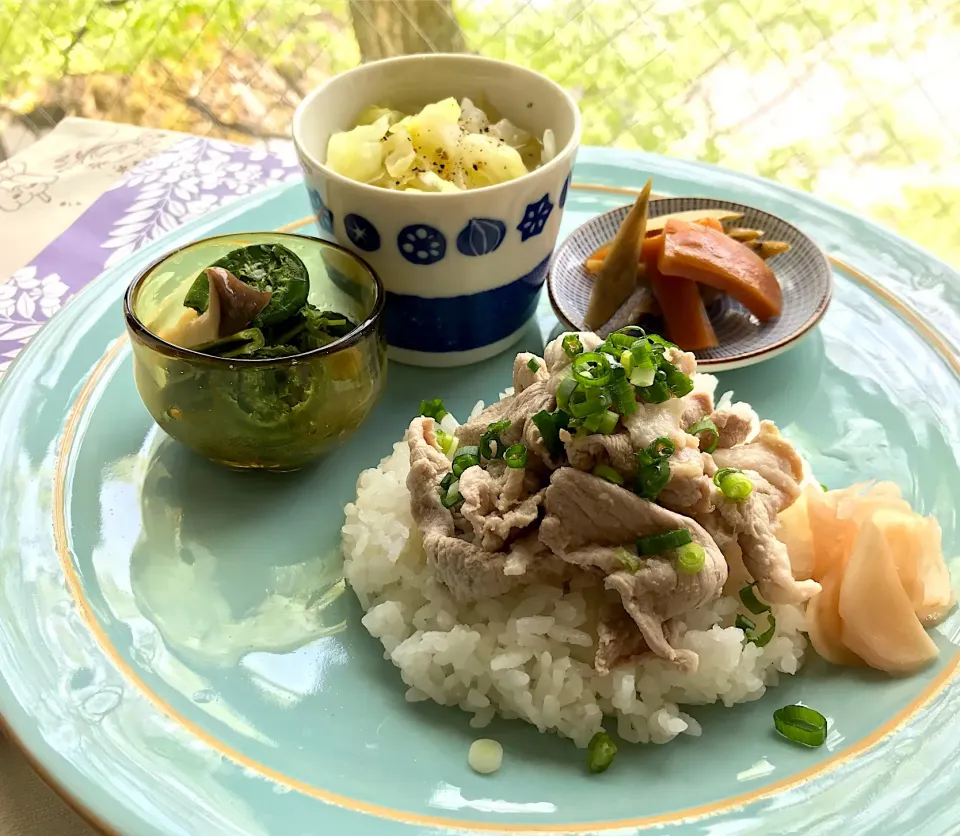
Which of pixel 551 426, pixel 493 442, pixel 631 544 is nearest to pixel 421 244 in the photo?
pixel 493 442

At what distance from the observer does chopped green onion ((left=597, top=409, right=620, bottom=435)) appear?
162cm

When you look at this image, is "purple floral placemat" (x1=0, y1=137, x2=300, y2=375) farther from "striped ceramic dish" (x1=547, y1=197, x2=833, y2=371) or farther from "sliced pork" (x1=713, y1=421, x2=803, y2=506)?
"sliced pork" (x1=713, y1=421, x2=803, y2=506)

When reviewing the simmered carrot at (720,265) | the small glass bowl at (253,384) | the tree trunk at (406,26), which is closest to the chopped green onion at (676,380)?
the small glass bowl at (253,384)

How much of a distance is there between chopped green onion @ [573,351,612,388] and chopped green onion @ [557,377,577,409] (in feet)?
0.06

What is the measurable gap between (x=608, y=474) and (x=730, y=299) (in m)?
1.22

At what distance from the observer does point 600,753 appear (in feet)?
5.18

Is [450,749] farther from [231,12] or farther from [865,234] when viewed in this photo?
[231,12]

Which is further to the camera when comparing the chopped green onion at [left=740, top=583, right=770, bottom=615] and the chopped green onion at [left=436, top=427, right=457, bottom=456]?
the chopped green onion at [left=436, top=427, right=457, bottom=456]

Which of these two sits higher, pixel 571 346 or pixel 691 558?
pixel 571 346

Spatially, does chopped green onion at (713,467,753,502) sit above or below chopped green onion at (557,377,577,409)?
below

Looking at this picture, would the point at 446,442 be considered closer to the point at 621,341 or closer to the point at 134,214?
the point at 621,341

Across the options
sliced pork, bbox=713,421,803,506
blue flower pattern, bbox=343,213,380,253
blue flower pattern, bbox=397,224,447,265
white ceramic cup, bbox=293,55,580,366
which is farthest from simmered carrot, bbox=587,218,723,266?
sliced pork, bbox=713,421,803,506

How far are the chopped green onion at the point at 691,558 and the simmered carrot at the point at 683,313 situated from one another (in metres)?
0.96

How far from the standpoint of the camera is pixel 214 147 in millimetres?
3600
